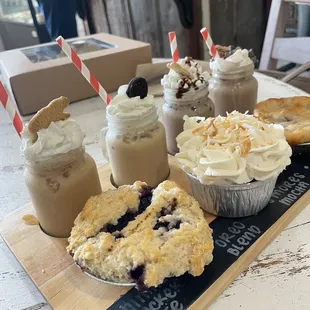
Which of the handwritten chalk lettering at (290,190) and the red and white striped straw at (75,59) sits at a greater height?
the red and white striped straw at (75,59)

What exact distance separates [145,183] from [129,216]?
Result: 0.12 metres

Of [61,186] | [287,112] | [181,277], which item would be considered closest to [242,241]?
[181,277]

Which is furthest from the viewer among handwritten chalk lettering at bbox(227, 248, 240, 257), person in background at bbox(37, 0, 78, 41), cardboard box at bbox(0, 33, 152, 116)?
person in background at bbox(37, 0, 78, 41)

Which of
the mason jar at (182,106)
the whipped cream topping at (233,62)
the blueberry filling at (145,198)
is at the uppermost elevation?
the whipped cream topping at (233,62)

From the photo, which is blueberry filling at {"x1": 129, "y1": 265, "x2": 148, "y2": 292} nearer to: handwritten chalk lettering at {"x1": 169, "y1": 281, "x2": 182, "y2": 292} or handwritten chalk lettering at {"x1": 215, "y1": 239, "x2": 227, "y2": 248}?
handwritten chalk lettering at {"x1": 169, "y1": 281, "x2": 182, "y2": 292}

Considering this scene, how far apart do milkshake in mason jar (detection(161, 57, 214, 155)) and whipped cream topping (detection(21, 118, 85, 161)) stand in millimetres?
327

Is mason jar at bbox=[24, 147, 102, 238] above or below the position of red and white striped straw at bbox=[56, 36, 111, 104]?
below

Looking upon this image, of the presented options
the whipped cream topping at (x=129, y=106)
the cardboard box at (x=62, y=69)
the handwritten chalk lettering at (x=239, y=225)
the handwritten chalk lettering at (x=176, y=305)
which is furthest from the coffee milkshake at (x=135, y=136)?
the cardboard box at (x=62, y=69)

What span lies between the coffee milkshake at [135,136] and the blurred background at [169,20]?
2312 millimetres

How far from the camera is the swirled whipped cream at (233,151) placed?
2.31 feet

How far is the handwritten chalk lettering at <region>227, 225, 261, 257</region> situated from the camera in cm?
68

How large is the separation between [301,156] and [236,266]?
416 millimetres

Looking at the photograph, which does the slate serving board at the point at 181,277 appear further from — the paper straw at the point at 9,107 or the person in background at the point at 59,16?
the person in background at the point at 59,16

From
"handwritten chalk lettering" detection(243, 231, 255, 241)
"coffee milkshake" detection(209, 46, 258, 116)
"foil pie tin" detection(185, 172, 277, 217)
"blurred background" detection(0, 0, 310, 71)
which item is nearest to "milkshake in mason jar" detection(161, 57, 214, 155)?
"coffee milkshake" detection(209, 46, 258, 116)
